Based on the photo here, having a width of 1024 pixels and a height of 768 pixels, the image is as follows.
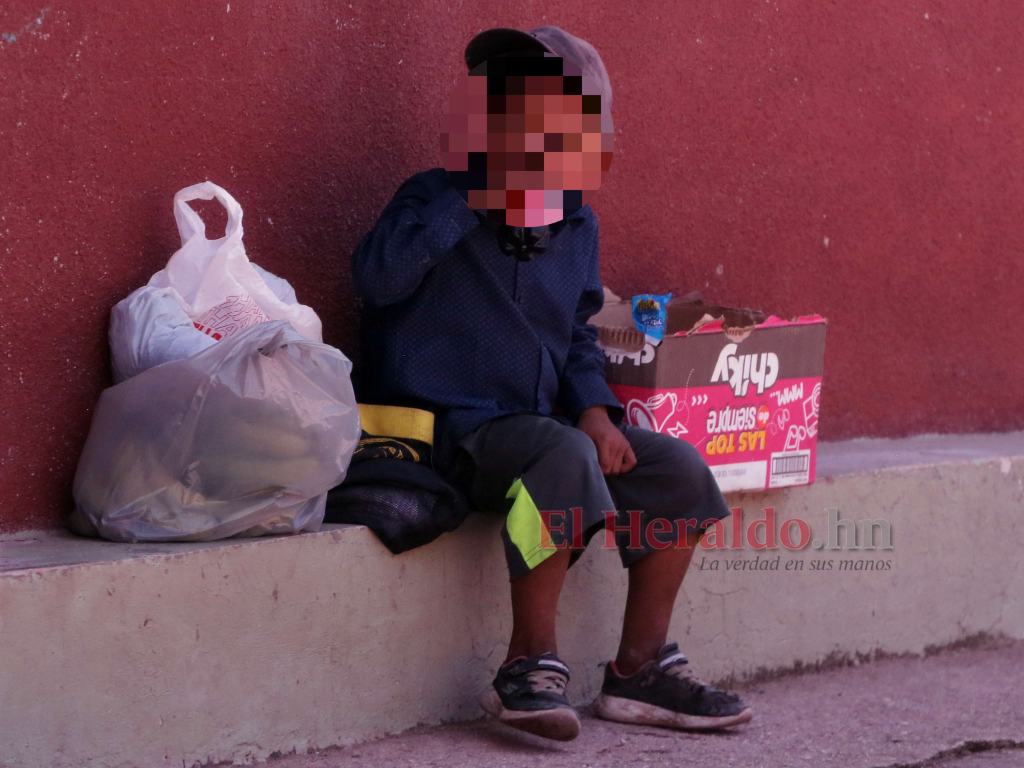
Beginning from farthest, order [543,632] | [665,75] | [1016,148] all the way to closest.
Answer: [1016,148], [665,75], [543,632]

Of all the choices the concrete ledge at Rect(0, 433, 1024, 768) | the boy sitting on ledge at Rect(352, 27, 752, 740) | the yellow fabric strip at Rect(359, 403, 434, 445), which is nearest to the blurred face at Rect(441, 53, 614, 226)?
the boy sitting on ledge at Rect(352, 27, 752, 740)

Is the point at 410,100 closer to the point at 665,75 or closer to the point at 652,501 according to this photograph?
the point at 665,75

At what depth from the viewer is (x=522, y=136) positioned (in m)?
2.38

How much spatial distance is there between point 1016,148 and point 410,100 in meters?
2.36

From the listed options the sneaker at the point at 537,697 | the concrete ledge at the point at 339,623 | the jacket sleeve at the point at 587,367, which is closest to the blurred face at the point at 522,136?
the jacket sleeve at the point at 587,367

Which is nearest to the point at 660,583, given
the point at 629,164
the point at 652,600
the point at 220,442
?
the point at 652,600

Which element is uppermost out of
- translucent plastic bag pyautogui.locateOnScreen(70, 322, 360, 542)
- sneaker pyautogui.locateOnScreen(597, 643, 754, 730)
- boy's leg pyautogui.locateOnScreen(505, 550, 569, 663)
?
translucent plastic bag pyautogui.locateOnScreen(70, 322, 360, 542)

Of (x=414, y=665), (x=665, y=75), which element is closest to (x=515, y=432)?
(x=414, y=665)

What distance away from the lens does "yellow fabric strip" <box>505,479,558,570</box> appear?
2271 millimetres

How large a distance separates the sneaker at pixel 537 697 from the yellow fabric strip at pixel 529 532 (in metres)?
0.20

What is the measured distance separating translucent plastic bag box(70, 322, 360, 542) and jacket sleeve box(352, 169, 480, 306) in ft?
0.94

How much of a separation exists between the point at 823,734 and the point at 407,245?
144cm

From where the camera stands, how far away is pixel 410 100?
2.80 metres

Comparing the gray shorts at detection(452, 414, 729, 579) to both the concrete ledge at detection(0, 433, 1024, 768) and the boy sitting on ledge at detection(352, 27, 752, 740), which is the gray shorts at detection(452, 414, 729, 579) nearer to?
the boy sitting on ledge at detection(352, 27, 752, 740)
